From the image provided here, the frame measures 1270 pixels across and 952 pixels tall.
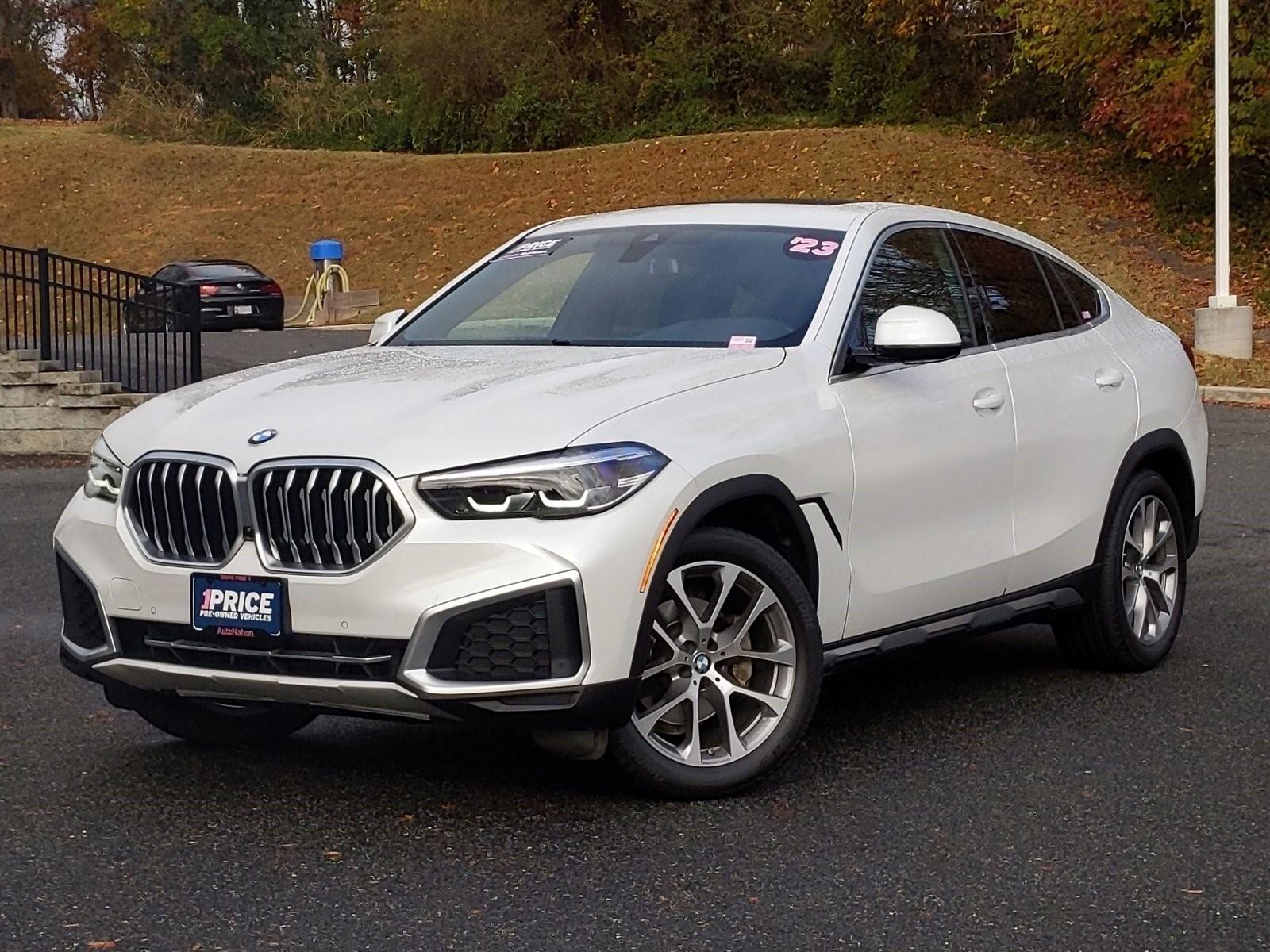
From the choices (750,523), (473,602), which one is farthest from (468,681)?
(750,523)

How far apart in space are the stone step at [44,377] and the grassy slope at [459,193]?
706 inches

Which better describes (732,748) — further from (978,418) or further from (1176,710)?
(1176,710)

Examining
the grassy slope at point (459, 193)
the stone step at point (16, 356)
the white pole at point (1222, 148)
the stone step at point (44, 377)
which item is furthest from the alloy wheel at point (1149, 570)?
the grassy slope at point (459, 193)

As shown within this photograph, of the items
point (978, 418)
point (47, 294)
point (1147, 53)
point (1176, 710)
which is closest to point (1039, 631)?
point (1176, 710)

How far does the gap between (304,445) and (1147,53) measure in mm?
27617

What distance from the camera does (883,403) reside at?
575 cm

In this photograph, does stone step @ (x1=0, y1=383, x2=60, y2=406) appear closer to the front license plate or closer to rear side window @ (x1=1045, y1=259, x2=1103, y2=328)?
rear side window @ (x1=1045, y1=259, x2=1103, y2=328)

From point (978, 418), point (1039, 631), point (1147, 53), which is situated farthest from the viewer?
point (1147, 53)

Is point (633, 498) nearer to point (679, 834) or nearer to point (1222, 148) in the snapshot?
point (679, 834)

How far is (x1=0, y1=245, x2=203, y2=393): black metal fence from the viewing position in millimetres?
16172

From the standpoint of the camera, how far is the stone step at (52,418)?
16234 mm

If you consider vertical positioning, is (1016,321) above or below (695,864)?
above

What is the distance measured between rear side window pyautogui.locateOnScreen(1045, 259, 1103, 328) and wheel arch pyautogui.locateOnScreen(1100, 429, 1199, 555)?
497 millimetres

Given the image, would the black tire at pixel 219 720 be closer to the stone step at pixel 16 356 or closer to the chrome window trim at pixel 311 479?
the chrome window trim at pixel 311 479
